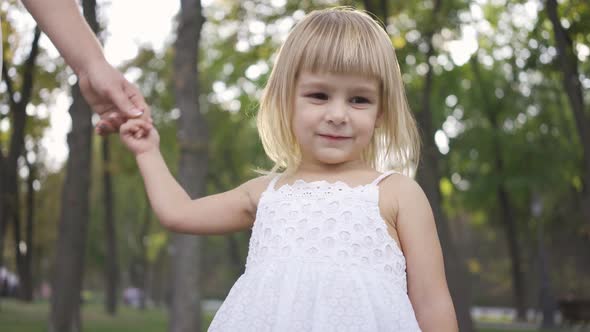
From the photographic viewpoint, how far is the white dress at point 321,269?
8.14 ft

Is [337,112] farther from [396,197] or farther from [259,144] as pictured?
[259,144]

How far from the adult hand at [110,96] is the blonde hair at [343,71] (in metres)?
Result: 0.44

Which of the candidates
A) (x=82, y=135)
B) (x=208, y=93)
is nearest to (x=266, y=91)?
(x=82, y=135)

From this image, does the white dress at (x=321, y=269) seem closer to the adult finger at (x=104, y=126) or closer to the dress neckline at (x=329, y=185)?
the dress neckline at (x=329, y=185)

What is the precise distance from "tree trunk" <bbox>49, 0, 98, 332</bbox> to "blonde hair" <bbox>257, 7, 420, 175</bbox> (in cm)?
1085

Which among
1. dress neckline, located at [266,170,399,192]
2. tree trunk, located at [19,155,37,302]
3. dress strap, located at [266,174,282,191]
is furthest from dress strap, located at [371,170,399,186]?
tree trunk, located at [19,155,37,302]

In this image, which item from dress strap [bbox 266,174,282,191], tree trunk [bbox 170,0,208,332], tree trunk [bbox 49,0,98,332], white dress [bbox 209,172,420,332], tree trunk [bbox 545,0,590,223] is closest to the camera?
white dress [bbox 209,172,420,332]

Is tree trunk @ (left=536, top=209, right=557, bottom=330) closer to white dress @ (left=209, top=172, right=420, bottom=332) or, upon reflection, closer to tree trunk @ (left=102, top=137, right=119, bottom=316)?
tree trunk @ (left=102, top=137, right=119, bottom=316)

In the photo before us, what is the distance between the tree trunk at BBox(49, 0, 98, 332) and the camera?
526 inches

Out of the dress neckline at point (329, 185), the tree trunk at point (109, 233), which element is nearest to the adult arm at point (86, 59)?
the dress neckline at point (329, 185)

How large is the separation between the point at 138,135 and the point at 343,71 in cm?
77

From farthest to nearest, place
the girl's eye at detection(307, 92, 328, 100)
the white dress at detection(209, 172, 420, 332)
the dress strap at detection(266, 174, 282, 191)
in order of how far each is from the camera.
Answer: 1. the dress strap at detection(266, 174, 282, 191)
2. the girl's eye at detection(307, 92, 328, 100)
3. the white dress at detection(209, 172, 420, 332)

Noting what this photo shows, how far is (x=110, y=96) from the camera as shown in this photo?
2824 mm

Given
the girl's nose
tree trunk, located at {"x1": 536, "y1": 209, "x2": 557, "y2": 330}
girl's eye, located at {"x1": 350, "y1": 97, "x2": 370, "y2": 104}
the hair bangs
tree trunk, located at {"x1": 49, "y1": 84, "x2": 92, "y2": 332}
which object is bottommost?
tree trunk, located at {"x1": 536, "y1": 209, "x2": 557, "y2": 330}
